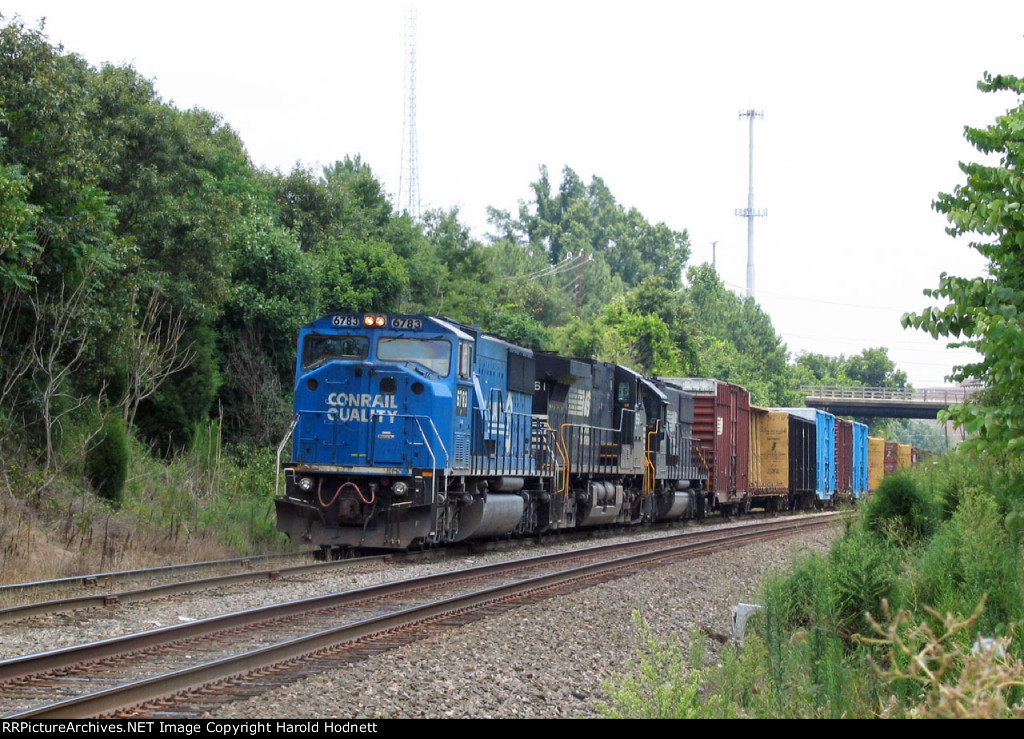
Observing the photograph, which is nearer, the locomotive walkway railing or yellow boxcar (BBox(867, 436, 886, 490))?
yellow boxcar (BBox(867, 436, 886, 490))

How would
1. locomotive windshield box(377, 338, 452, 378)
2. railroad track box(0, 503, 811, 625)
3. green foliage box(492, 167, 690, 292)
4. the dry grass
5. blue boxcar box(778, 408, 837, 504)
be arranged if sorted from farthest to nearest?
green foliage box(492, 167, 690, 292), blue boxcar box(778, 408, 837, 504), locomotive windshield box(377, 338, 452, 378), the dry grass, railroad track box(0, 503, 811, 625)

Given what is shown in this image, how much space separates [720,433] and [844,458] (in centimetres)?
1486

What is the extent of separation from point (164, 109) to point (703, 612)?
56.8 ft

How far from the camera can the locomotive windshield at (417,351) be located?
14.4 meters

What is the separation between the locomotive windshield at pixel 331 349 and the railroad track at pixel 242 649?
3812 millimetres

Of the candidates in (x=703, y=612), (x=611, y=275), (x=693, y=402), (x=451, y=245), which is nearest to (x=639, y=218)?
(x=611, y=275)

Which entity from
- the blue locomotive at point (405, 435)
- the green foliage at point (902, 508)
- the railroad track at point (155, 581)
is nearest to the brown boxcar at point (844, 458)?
the green foliage at point (902, 508)

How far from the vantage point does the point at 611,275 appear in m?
80.2

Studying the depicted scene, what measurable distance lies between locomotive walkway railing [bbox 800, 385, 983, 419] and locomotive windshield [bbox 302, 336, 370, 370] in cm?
5768

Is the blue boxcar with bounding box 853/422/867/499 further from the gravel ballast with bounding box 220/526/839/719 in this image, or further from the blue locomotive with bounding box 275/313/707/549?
the gravel ballast with bounding box 220/526/839/719

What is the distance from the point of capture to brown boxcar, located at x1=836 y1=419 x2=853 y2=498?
38.0 m

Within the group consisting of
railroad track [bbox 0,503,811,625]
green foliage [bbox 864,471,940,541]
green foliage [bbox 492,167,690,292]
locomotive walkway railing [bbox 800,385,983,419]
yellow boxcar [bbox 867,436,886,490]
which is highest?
green foliage [bbox 492,167,690,292]

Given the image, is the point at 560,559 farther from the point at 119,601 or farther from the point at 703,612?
the point at 119,601

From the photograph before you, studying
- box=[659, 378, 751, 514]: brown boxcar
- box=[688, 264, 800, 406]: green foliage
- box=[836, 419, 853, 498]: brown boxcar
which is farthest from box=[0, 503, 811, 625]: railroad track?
box=[688, 264, 800, 406]: green foliage
